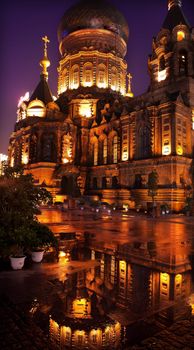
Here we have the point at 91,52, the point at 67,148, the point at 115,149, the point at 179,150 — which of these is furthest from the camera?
the point at 91,52

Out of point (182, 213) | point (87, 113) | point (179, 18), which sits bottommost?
point (182, 213)

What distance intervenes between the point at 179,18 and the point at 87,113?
75.3ft

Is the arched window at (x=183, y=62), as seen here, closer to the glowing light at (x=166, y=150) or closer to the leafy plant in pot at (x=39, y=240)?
the glowing light at (x=166, y=150)

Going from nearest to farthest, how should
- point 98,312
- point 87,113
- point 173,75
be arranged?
point 98,312 → point 173,75 → point 87,113

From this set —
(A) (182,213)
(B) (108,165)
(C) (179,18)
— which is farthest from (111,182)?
(C) (179,18)

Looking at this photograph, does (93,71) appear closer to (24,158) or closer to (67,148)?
(67,148)

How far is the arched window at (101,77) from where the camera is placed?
187 feet

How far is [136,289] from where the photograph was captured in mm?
6629

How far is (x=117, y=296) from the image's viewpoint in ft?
20.2

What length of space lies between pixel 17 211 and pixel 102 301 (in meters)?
4.20

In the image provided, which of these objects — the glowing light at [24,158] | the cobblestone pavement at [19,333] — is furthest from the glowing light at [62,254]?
the glowing light at [24,158]

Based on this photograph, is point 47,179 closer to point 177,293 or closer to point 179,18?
point 179,18

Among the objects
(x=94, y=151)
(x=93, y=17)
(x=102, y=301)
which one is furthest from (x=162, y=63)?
(x=102, y=301)

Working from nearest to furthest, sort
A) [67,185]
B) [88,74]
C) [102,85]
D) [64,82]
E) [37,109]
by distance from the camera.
A: 1. [67,185]
2. [37,109]
3. [88,74]
4. [102,85]
5. [64,82]
